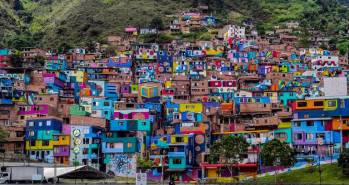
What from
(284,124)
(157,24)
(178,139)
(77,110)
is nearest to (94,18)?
(157,24)

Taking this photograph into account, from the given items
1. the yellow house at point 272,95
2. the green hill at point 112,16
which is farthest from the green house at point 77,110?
the green hill at point 112,16

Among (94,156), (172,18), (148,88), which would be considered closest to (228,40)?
(172,18)

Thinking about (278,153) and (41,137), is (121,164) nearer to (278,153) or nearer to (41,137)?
(41,137)

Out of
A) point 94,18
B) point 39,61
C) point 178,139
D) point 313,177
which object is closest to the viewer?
point 313,177

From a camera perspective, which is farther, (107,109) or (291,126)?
(107,109)

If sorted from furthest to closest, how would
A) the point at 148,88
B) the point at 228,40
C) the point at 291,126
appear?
the point at 228,40
the point at 148,88
the point at 291,126

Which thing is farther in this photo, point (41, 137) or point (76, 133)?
point (41, 137)

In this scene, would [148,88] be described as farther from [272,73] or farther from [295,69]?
[295,69]
